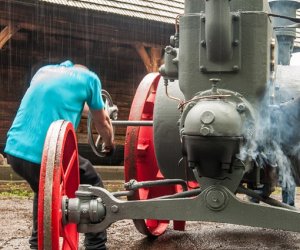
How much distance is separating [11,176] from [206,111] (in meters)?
5.92

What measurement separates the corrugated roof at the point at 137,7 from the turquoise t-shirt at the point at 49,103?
5.05 metres

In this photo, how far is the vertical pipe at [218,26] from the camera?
2490 millimetres

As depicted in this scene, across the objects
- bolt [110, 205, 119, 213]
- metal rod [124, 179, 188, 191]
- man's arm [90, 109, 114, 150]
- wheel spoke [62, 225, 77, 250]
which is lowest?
wheel spoke [62, 225, 77, 250]

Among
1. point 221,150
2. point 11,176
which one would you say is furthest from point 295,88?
point 11,176

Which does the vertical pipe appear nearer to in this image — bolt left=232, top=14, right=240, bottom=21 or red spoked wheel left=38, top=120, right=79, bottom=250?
bolt left=232, top=14, right=240, bottom=21

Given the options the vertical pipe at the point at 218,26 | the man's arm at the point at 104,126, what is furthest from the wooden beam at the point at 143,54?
the vertical pipe at the point at 218,26

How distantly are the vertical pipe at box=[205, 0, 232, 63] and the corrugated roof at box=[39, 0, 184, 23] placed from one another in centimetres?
598

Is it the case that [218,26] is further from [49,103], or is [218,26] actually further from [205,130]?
[49,103]

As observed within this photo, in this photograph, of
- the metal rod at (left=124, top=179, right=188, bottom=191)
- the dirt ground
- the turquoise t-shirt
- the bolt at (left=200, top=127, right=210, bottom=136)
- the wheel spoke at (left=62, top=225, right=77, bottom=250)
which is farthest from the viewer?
the dirt ground

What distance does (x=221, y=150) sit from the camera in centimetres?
251

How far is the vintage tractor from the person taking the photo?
251 cm

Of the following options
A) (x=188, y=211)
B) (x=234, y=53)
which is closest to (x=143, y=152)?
(x=188, y=211)

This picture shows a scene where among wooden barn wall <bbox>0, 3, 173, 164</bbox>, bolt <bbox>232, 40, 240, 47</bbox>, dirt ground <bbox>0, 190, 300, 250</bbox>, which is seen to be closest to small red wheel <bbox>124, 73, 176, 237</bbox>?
dirt ground <bbox>0, 190, 300, 250</bbox>

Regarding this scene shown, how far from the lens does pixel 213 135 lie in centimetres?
244
